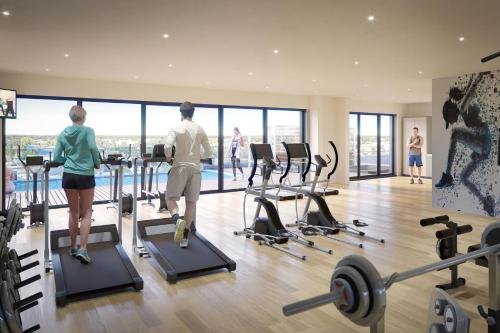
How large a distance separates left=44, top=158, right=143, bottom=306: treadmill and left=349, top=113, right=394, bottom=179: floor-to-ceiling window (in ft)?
32.5

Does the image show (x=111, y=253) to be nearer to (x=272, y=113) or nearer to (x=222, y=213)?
(x=222, y=213)

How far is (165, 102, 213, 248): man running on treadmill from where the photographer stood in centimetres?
412

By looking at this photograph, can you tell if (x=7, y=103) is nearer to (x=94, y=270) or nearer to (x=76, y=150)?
(x=76, y=150)

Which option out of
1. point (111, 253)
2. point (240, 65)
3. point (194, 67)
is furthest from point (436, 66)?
point (111, 253)

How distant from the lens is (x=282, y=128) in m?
11.0

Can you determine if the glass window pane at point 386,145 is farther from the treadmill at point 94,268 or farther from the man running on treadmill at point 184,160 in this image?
the treadmill at point 94,268

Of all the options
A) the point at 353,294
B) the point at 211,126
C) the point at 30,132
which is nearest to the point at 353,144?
the point at 211,126

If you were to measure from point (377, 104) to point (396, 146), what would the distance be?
1736mm

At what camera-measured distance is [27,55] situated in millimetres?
5824

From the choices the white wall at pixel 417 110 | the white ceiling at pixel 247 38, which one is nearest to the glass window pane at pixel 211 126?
the white ceiling at pixel 247 38

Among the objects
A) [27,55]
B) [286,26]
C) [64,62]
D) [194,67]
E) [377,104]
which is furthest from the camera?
[377,104]

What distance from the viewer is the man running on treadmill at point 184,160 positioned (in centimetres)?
412

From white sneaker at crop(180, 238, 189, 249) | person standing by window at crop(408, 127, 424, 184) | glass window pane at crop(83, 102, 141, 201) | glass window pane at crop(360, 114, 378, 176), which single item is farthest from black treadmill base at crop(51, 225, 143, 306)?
glass window pane at crop(360, 114, 378, 176)

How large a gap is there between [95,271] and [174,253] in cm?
81
